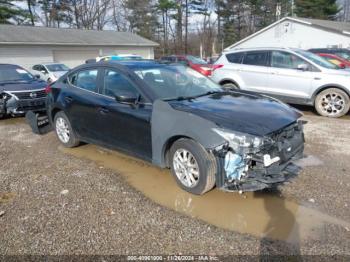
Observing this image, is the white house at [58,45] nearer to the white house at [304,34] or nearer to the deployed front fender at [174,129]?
the white house at [304,34]

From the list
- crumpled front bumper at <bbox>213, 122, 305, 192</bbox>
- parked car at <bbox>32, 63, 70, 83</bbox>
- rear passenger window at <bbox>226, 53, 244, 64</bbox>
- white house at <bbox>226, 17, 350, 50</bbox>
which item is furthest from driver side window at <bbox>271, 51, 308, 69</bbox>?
white house at <bbox>226, 17, 350, 50</bbox>

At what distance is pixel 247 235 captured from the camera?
3080 mm

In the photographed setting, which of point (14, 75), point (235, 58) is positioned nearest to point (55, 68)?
point (14, 75)

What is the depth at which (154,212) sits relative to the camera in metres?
3.54

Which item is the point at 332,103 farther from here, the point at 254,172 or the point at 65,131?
the point at 65,131

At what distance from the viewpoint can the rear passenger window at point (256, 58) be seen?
28.4 feet

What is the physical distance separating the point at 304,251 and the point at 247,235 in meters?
0.52

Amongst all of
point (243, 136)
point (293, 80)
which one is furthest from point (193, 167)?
point (293, 80)

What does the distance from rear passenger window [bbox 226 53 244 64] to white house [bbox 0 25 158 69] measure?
57.4 feet

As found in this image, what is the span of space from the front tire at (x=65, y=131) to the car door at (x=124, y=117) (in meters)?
1.02

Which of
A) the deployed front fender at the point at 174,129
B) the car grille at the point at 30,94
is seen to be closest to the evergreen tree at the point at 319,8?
the car grille at the point at 30,94

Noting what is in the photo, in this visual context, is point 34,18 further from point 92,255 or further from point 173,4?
point 92,255

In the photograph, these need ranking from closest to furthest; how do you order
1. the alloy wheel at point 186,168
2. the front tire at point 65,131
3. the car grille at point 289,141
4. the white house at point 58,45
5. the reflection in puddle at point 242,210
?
the reflection in puddle at point 242,210 < the car grille at point 289,141 < the alloy wheel at point 186,168 < the front tire at point 65,131 < the white house at point 58,45

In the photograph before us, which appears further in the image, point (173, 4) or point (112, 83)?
point (173, 4)
